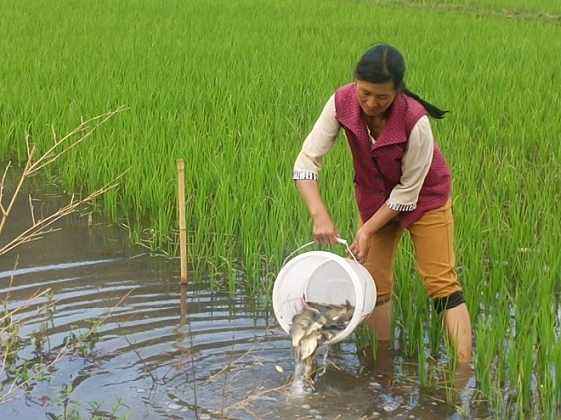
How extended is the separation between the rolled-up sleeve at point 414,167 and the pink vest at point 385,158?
0.8 inches

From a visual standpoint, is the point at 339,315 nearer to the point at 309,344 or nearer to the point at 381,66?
the point at 309,344

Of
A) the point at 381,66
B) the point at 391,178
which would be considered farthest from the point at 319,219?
the point at 381,66

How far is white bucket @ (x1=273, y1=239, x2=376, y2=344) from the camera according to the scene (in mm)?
2705

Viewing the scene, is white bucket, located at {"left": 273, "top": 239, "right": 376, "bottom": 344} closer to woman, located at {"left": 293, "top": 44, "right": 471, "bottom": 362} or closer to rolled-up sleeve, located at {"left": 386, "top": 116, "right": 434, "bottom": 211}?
woman, located at {"left": 293, "top": 44, "right": 471, "bottom": 362}

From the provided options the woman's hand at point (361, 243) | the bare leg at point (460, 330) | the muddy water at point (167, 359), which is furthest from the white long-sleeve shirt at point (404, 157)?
the muddy water at point (167, 359)

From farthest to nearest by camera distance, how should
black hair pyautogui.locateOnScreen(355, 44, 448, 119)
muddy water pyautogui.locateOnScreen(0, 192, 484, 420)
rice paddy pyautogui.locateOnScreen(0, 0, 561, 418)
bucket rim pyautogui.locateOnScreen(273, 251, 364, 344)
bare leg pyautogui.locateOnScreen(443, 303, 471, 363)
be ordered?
1. rice paddy pyautogui.locateOnScreen(0, 0, 561, 418)
2. bare leg pyautogui.locateOnScreen(443, 303, 471, 363)
3. muddy water pyautogui.locateOnScreen(0, 192, 484, 420)
4. bucket rim pyautogui.locateOnScreen(273, 251, 364, 344)
5. black hair pyautogui.locateOnScreen(355, 44, 448, 119)

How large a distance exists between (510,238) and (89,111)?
2.91 m

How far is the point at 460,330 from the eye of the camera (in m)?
2.91

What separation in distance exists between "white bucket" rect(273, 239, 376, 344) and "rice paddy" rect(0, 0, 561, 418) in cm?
23

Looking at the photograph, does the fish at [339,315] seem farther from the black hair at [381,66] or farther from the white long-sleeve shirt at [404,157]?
the black hair at [381,66]

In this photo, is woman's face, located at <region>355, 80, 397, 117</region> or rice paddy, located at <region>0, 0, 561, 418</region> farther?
rice paddy, located at <region>0, 0, 561, 418</region>

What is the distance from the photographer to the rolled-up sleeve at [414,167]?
2.71 meters

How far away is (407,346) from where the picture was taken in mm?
3131

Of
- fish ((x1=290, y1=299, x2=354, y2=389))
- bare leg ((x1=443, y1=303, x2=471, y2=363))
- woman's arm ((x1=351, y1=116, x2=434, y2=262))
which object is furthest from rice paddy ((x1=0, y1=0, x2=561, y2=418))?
woman's arm ((x1=351, y1=116, x2=434, y2=262))
